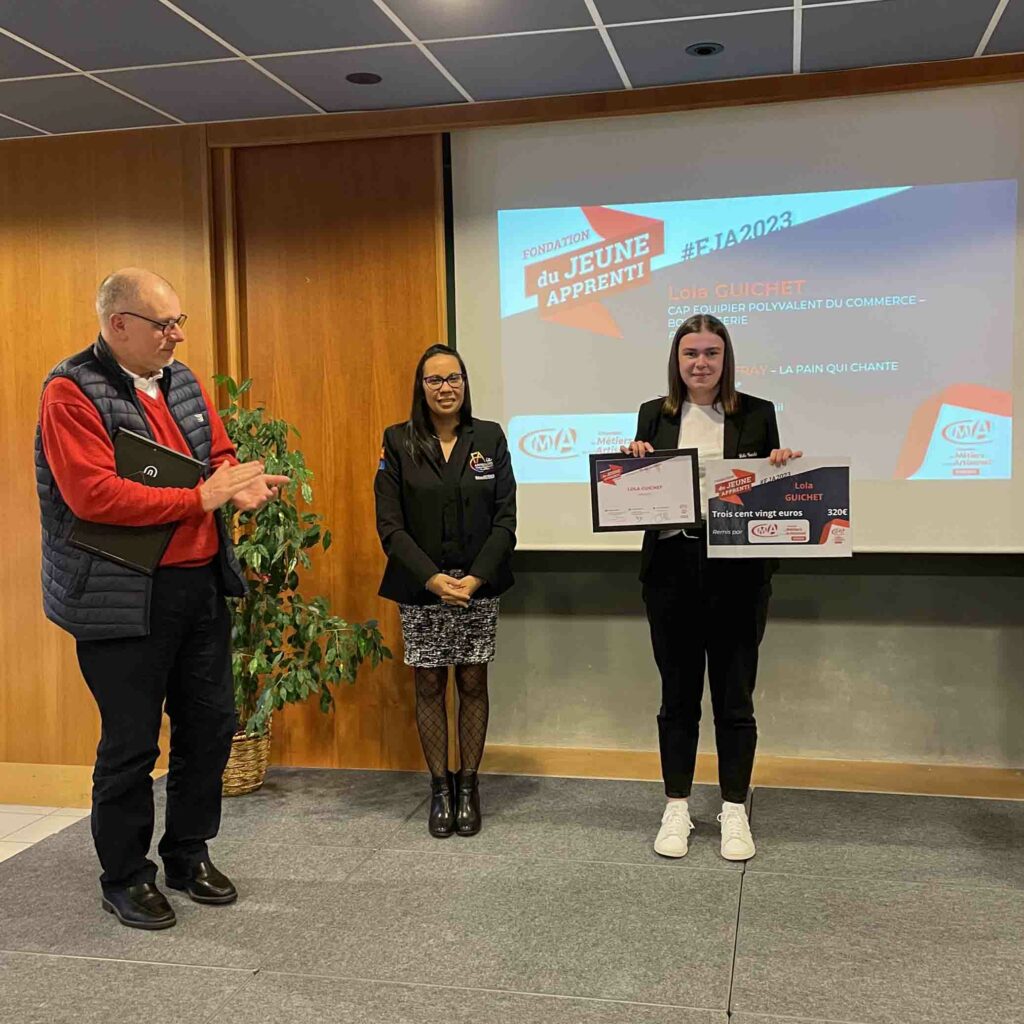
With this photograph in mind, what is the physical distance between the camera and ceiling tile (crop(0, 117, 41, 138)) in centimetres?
425

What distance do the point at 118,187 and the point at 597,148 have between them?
2.00m

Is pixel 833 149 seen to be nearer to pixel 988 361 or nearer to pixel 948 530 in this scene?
pixel 988 361

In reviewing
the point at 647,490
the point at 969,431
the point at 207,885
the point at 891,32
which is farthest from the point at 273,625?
the point at 891,32

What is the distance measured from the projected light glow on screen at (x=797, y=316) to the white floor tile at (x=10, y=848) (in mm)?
2274

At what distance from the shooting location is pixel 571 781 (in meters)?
4.04

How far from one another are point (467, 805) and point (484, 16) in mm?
2545

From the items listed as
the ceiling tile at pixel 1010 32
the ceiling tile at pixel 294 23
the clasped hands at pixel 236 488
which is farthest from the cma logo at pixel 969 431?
the clasped hands at pixel 236 488

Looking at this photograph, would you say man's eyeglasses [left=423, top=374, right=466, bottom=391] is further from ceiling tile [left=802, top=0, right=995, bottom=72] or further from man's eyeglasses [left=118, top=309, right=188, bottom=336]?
ceiling tile [left=802, top=0, right=995, bottom=72]

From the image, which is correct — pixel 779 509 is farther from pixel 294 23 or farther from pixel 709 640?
pixel 294 23

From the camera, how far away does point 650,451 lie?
3205 mm

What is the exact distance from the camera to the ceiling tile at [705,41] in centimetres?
339

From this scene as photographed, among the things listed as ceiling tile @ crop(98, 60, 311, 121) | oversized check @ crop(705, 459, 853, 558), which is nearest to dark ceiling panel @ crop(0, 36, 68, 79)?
ceiling tile @ crop(98, 60, 311, 121)

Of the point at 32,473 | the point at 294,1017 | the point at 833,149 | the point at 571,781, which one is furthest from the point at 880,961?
the point at 32,473

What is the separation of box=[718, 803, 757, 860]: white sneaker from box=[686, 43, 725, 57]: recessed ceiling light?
2517 mm
